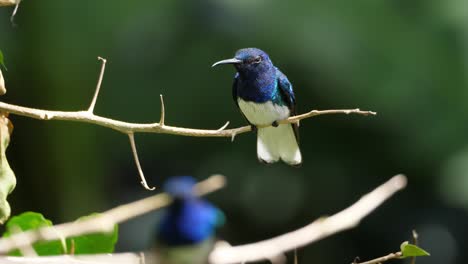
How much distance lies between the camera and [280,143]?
4215 mm

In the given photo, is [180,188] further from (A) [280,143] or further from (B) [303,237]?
(A) [280,143]

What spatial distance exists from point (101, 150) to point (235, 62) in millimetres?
4102

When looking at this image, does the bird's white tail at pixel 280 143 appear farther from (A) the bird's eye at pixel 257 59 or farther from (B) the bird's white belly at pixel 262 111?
(A) the bird's eye at pixel 257 59

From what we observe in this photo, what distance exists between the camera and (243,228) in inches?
326

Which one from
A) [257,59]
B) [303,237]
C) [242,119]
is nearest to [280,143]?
[257,59]

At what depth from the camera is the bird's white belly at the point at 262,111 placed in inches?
156

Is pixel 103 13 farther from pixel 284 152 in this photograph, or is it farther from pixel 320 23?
pixel 284 152

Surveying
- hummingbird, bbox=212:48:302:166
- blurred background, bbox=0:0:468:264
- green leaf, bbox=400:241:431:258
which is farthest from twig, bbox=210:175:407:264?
blurred background, bbox=0:0:468:264

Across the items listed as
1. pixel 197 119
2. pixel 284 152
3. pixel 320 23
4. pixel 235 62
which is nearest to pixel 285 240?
pixel 235 62

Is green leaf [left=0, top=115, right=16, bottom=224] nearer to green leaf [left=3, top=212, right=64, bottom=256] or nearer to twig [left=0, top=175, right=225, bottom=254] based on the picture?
green leaf [left=3, top=212, right=64, bottom=256]

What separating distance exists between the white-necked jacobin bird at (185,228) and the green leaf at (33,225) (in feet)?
1.68

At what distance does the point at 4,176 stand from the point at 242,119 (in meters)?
5.63

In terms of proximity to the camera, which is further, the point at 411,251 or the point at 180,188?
the point at 411,251

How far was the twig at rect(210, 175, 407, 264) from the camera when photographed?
111 centimetres
